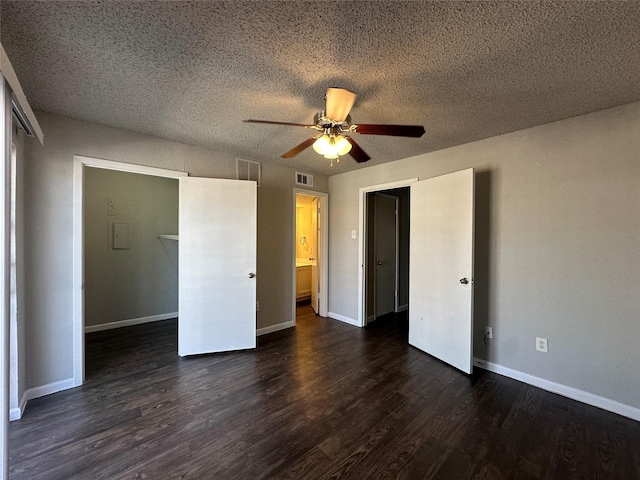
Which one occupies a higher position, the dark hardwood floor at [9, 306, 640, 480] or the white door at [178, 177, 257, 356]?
Answer: the white door at [178, 177, 257, 356]

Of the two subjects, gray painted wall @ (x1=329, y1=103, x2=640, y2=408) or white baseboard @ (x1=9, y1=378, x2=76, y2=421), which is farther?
gray painted wall @ (x1=329, y1=103, x2=640, y2=408)

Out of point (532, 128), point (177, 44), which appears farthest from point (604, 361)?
point (177, 44)

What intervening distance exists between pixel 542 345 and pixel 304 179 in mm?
3366

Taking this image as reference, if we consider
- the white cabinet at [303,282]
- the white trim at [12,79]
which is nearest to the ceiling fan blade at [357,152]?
the white trim at [12,79]

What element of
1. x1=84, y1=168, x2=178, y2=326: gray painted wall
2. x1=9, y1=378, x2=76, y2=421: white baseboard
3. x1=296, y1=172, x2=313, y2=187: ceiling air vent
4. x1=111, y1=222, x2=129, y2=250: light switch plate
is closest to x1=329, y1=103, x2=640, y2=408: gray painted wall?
x1=296, y1=172, x2=313, y2=187: ceiling air vent

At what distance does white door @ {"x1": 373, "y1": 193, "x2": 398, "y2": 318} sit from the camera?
176 inches

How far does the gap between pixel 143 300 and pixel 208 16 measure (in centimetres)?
426

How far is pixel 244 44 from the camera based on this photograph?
148 cm

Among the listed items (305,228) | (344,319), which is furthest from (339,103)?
(305,228)

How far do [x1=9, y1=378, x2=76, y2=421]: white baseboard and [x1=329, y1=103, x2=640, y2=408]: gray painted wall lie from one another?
3874mm

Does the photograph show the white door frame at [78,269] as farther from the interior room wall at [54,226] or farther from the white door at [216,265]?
the white door at [216,265]

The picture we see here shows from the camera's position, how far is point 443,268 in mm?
2939

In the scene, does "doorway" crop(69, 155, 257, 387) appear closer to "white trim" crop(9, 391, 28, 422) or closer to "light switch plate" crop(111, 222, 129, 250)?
"white trim" crop(9, 391, 28, 422)

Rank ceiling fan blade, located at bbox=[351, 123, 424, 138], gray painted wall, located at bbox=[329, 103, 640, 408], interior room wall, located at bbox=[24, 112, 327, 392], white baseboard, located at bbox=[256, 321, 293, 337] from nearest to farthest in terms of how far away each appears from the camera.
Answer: ceiling fan blade, located at bbox=[351, 123, 424, 138]
gray painted wall, located at bbox=[329, 103, 640, 408]
interior room wall, located at bbox=[24, 112, 327, 392]
white baseboard, located at bbox=[256, 321, 293, 337]
